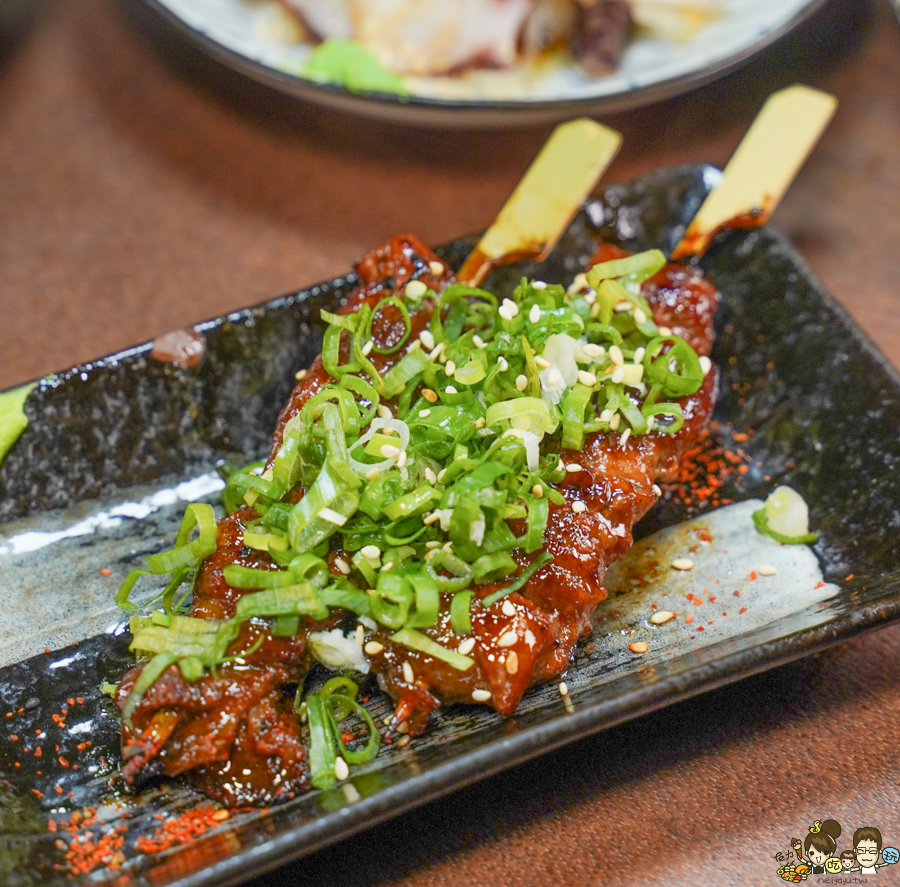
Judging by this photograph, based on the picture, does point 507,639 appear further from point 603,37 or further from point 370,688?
point 603,37

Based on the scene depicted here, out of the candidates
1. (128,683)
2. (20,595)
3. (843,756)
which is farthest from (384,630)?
(843,756)

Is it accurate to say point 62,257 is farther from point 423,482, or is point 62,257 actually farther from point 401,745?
point 401,745

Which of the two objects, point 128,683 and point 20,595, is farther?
point 20,595

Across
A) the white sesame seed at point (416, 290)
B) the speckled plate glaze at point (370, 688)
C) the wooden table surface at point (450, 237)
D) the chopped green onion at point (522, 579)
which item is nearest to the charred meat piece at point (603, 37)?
the wooden table surface at point (450, 237)

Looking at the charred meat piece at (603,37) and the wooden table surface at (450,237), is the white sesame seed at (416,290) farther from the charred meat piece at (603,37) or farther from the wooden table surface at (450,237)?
the charred meat piece at (603,37)

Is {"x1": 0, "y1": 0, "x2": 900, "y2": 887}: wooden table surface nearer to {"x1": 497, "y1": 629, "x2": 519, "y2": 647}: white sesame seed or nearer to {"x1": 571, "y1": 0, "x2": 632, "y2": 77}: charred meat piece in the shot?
{"x1": 571, "y1": 0, "x2": 632, "y2": 77}: charred meat piece
